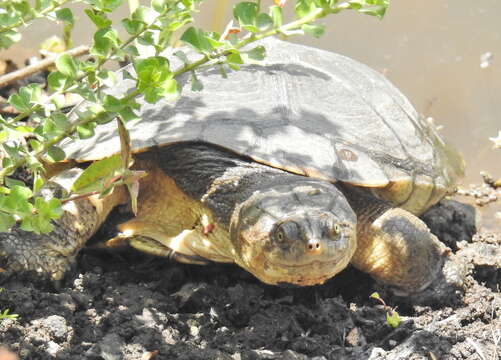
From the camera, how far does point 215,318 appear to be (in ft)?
8.70

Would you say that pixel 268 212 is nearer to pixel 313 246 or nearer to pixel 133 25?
pixel 313 246

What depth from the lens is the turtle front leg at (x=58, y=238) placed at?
2.77m

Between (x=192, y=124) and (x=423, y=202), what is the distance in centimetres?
126

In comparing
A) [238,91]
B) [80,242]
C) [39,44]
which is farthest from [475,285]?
[39,44]

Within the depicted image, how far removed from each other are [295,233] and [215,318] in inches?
17.5

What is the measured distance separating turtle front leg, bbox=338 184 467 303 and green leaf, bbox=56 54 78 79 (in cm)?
150

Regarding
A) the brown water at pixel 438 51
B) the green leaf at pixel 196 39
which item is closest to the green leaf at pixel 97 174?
the green leaf at pixel 196 39

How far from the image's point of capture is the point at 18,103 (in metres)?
2.25

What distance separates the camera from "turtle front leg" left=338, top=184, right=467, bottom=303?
3152 mm

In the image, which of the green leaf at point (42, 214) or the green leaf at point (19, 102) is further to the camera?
the green leaf at point (19, 102)

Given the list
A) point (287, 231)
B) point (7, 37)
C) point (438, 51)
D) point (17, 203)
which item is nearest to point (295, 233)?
point (287, 231)

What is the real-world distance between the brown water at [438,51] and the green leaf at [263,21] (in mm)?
2651

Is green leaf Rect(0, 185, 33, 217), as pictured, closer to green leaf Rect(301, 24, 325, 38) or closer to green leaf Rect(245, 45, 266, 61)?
green leaf Rect(245, 45, 266, 61)

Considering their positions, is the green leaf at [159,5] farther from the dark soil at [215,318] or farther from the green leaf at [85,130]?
Result: the dark soil at [215,318]
